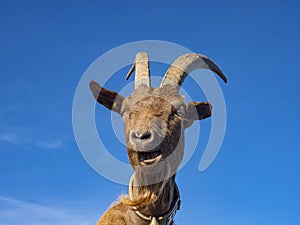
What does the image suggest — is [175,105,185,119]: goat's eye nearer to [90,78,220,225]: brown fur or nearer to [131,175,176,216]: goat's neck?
[90,78,220,225]: brown fur

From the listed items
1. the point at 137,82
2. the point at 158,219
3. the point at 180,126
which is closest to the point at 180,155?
the point at 180,126

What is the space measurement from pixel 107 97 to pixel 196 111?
1415mm

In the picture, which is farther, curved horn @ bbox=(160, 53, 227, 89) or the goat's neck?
curved horn @ bbox=(160, 53, 227, 89)

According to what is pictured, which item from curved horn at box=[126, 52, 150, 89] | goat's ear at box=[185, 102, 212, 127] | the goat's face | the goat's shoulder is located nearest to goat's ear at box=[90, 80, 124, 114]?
the goat's face

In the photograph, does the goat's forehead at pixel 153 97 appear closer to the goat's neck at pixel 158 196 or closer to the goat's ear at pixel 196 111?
the goat's ear at pixel 196 111

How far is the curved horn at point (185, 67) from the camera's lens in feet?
25.2

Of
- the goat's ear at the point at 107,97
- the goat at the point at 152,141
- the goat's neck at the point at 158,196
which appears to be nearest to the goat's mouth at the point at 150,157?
→ the goat at the point at 152,141

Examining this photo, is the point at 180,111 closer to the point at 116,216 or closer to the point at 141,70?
the point at 141,70

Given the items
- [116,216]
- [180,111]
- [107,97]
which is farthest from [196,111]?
[116,216]

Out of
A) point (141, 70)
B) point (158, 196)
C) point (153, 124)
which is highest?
point (141, 70)

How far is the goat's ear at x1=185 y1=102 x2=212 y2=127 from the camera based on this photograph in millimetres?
7285

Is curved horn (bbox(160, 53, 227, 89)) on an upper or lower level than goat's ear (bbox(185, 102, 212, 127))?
upper

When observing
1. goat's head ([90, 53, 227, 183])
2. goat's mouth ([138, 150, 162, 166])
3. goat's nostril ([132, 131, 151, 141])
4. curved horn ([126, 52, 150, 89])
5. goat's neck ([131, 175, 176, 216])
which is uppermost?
curved horn ([126, 52, 150, 89])

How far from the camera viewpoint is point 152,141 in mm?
6270
